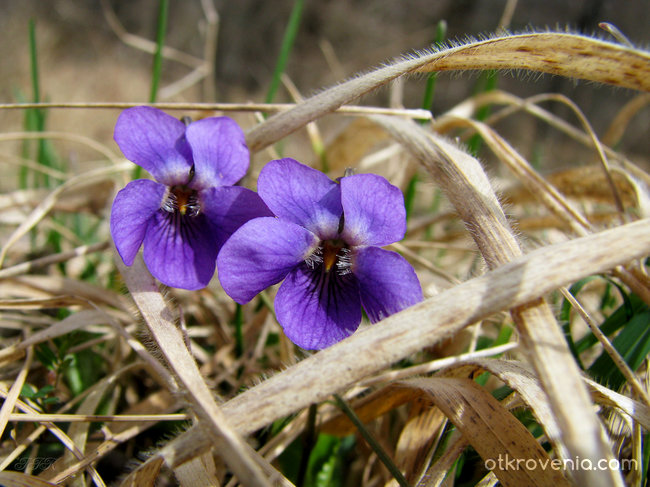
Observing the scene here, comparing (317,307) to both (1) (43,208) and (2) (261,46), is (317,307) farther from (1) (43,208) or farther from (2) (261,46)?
(2) (261,46)

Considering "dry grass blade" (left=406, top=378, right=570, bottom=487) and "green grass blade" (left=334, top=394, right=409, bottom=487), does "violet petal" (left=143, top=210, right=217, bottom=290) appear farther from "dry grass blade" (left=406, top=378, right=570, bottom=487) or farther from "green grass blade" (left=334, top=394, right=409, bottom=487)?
"dry grass blade" (left=406, top=378, right=570, bottom=487)

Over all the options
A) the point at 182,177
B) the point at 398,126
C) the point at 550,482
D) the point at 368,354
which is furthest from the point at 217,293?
the point at 550,482

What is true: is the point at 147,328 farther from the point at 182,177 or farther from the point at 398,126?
the point at 398,126

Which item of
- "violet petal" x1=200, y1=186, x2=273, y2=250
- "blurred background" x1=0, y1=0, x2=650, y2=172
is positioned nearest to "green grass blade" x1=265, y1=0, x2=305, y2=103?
"violet petal" x1=200, y1=186, x2=273, y2=250

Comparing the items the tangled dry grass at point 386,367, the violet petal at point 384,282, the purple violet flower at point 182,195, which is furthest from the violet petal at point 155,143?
the violet petal at point 384,282

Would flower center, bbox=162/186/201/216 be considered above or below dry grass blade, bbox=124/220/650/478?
above
